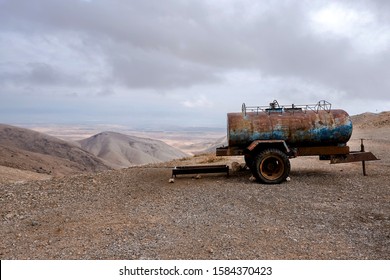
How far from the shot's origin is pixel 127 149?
301 feet

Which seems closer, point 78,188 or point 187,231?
point 187,231

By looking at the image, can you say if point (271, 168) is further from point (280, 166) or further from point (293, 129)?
point (293, 129)

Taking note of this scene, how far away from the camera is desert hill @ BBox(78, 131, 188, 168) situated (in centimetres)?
8475

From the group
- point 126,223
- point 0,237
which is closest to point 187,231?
point 126,223

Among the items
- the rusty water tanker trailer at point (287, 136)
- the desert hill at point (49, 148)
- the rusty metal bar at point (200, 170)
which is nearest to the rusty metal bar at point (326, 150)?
the rusty water tanker trailer at point (287, 136)

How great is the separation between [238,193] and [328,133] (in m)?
3.96

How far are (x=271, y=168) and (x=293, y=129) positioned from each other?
4.93 ft

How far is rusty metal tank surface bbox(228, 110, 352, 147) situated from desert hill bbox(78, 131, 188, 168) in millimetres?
68973

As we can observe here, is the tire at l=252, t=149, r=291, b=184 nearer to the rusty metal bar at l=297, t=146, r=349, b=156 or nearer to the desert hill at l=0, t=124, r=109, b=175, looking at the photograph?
the rusty metal bar at l=297, t=146, r=349, b=156

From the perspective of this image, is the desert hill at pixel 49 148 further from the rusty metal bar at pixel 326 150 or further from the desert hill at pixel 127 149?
the rusty metal bar at pixel 326 150

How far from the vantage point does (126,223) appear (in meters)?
8.30

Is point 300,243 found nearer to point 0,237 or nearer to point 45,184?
point 0,237

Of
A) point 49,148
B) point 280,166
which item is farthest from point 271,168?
point 49,148

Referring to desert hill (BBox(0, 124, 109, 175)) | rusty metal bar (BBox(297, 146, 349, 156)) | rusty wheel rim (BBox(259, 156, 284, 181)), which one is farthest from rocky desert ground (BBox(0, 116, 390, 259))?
desert hill (BBox(0, 124, 109, 175))
